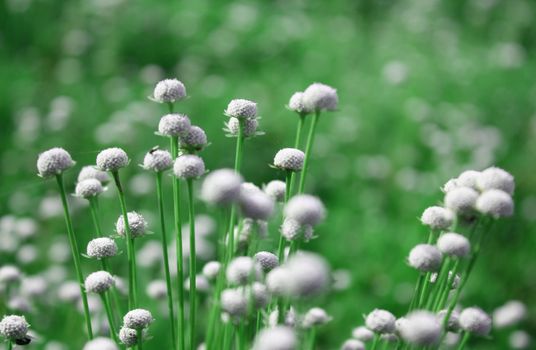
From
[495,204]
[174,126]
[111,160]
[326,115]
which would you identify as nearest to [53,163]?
[111,160]

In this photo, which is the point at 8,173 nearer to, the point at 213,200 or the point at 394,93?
the point at 394,93

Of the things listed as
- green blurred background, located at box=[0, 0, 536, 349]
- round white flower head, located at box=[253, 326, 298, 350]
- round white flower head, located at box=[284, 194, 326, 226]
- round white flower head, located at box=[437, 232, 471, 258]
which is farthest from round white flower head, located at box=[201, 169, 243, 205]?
green blurred background, located at box=[0, 0, 536, 349]

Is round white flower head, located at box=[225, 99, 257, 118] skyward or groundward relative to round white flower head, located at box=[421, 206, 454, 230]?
skyward

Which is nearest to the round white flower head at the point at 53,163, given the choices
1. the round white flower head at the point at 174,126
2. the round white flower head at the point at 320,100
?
the round white flower head at the point at 174,126

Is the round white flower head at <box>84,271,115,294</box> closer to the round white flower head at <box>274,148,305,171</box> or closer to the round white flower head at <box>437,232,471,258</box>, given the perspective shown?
the round white flower head at <box>274,148,305,171</box>

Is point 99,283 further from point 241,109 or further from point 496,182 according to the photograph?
point 496,182

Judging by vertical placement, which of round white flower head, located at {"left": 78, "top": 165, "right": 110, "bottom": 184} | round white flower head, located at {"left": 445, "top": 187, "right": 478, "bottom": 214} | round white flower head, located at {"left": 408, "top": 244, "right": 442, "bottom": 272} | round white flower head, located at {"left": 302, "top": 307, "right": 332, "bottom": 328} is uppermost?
round white flower head, located at {"left": 78, "top": 165, "right": 110, "bottom": 184}

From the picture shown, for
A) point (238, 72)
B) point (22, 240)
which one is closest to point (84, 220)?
point (22, 240)
